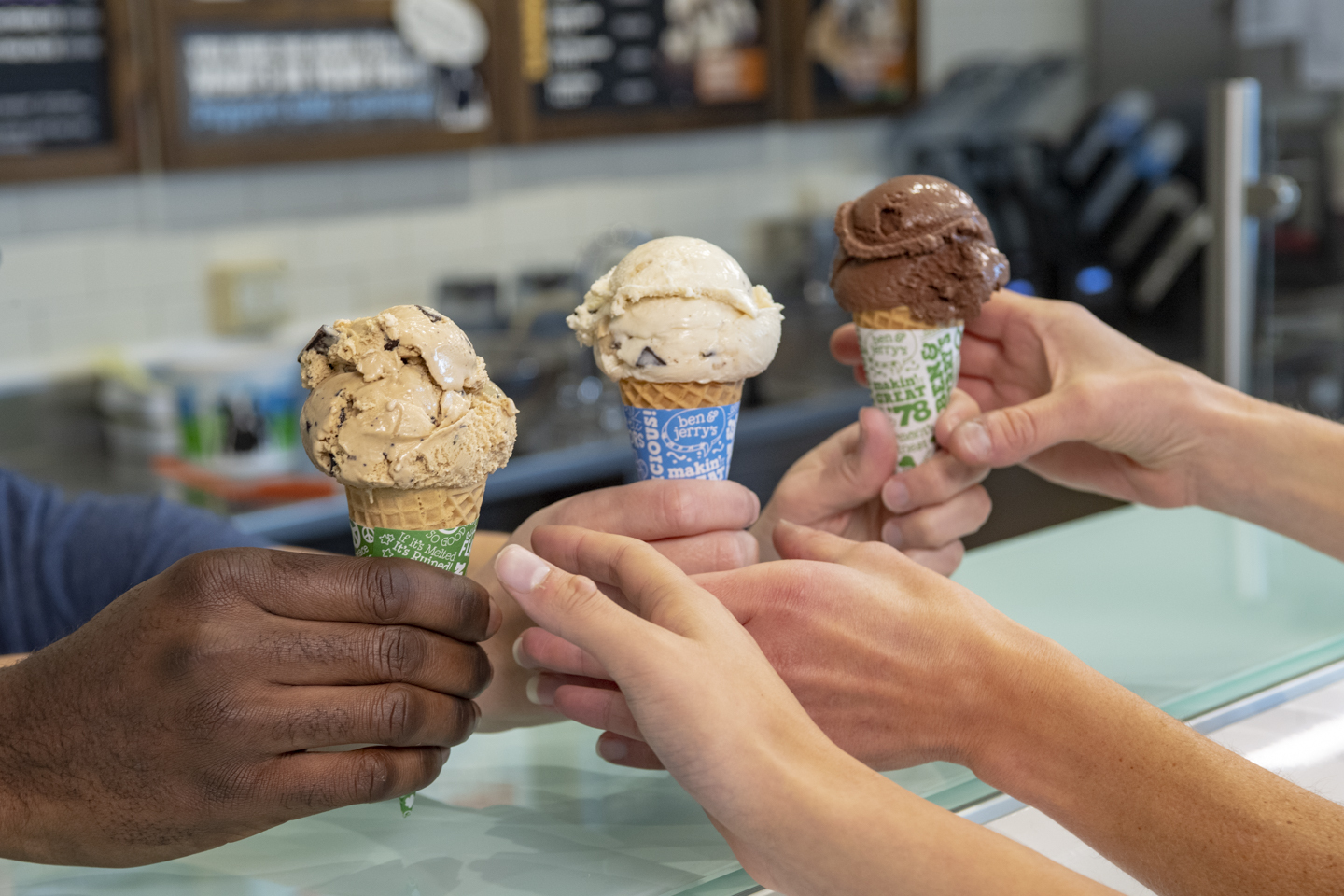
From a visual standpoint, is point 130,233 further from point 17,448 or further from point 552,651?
point 552,651

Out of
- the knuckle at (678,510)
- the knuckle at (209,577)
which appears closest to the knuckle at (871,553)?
the knuckle at (678,510)

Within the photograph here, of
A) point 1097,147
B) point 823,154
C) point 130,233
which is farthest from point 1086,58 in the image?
point 130,233

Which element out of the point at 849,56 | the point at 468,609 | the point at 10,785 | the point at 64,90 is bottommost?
the point at 10,785

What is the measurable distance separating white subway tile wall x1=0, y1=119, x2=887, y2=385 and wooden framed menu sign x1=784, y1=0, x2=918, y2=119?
6.2 inches

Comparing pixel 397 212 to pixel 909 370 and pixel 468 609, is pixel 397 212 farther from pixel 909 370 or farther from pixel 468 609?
pixel 468 609

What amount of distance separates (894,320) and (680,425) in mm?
278

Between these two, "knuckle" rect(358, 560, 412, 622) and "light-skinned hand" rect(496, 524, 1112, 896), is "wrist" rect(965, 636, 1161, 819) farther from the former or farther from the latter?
"knuckle" rect(358, 560, 412, 622)

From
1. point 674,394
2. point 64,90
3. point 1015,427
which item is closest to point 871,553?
point 674,394

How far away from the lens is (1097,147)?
13.4 ft

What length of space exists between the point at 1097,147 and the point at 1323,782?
3389mm

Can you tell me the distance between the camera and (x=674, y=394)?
105cm

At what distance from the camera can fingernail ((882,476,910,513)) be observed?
4.16ft

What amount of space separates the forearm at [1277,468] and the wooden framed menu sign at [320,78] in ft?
8.16

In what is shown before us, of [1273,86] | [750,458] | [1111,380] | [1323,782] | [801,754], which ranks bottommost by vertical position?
[750,458]
